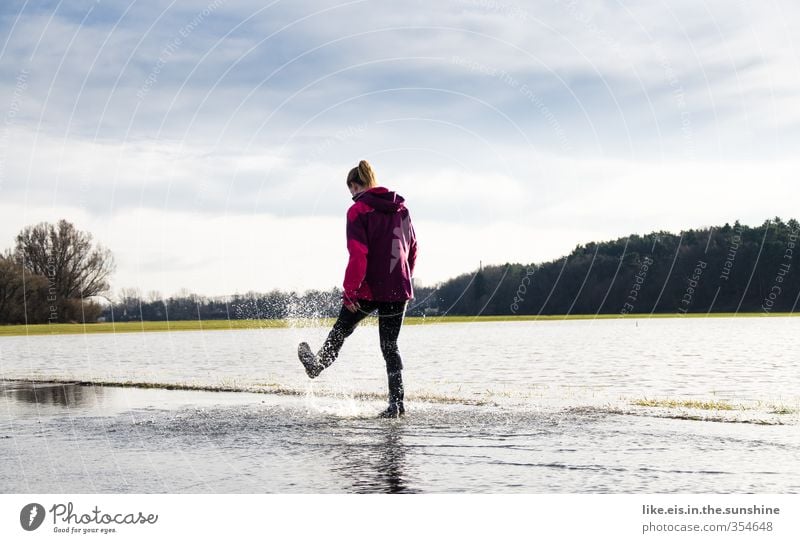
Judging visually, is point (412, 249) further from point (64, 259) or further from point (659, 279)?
point (659, 279)

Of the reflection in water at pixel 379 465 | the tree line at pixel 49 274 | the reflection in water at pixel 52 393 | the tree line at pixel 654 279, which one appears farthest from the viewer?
the tree line at pixel 654 279

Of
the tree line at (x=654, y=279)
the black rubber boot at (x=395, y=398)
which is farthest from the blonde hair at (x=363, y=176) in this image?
the tree line at (x=654, y=279)

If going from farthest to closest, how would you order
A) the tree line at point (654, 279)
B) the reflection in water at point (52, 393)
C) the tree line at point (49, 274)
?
the tree line at point (654, 279) → the tree line at point (49, 274) → the reflection in water at point (52, 393)

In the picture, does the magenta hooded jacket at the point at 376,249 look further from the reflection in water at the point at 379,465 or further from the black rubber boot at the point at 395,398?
the reflection in water at the point at 379,465

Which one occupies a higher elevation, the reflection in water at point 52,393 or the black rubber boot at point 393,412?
the reflection in water at point 52,393

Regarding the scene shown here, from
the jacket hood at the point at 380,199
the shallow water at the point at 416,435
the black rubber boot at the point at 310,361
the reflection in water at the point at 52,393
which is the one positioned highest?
the jacket hood at the point at 380,199

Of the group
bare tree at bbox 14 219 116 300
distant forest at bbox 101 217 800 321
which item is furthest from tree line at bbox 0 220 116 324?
distant forest at bbox 101 217 800 321

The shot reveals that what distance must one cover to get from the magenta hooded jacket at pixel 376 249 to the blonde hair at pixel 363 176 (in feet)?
0.63

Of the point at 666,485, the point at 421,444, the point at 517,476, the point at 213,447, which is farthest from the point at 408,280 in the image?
the point at 666,485

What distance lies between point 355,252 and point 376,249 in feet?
0.88

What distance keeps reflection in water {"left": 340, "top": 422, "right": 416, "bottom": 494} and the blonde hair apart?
271 cm

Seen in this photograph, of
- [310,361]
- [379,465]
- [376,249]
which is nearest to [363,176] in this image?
[376,249]

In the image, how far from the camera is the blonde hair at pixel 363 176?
28.8 ft
